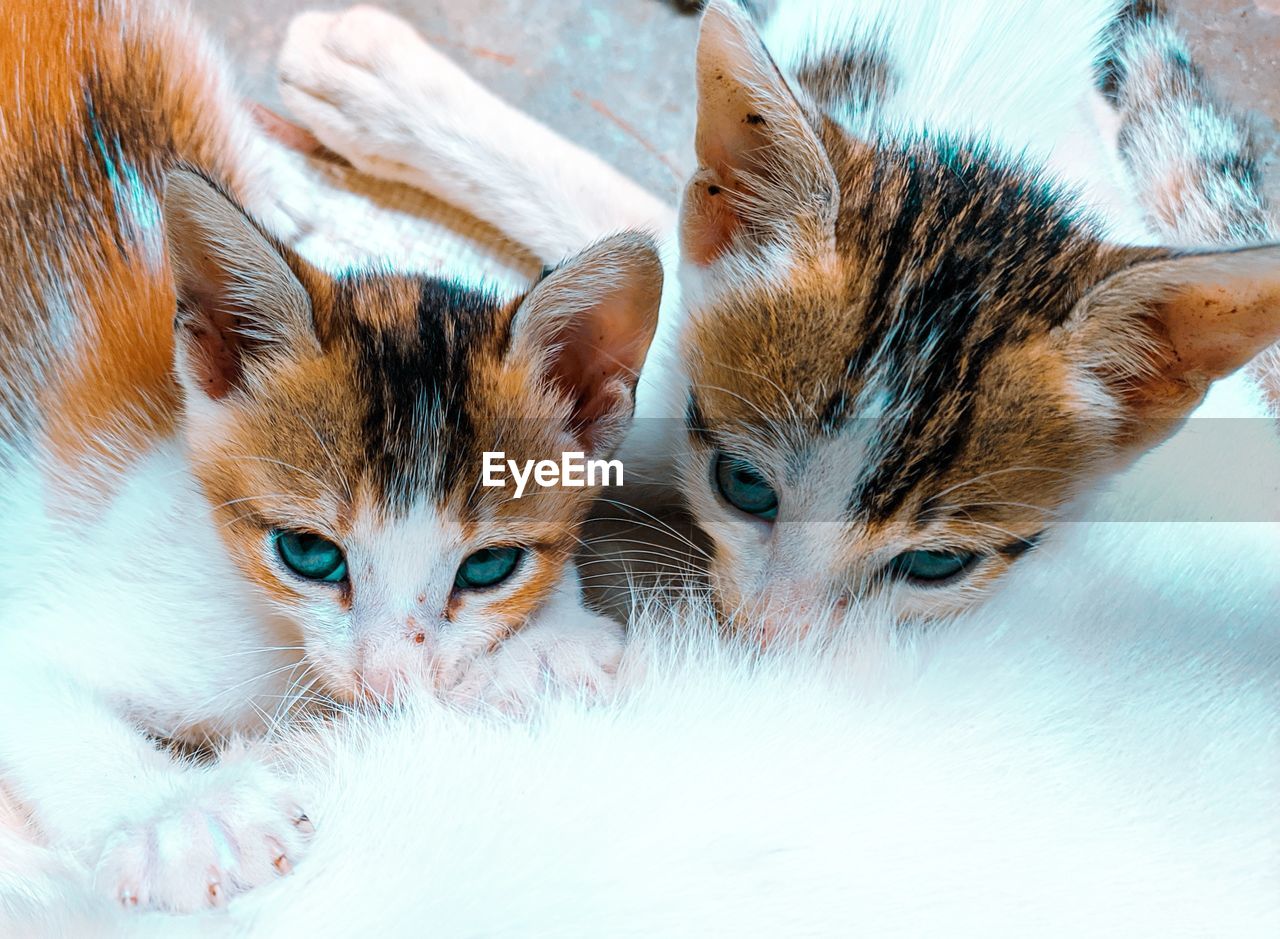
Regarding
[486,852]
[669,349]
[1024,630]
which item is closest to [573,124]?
[669,349]

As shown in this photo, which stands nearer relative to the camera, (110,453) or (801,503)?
(801,503)

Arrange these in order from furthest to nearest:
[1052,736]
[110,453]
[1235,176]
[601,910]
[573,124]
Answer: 1. [573,124]
2. [1235,176]
3. [110,453]
4. [1052,736]
5. [601,910]

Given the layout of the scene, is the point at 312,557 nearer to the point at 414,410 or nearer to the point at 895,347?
the point at 414,410

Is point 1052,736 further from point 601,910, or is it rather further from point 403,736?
point 403,736

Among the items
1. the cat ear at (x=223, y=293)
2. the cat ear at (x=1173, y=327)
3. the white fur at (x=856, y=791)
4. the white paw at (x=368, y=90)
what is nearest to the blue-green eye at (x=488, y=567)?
the white fur at (x=856, y=791)

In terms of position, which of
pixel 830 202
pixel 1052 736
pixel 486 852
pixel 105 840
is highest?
pixel 830 202

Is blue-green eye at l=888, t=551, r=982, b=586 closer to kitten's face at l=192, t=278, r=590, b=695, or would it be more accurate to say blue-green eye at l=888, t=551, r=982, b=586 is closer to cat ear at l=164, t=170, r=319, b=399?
kitten's face at l=192, t=278, r=590, b=695

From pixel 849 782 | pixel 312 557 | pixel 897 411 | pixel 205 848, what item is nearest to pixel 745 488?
pixel 897 411
